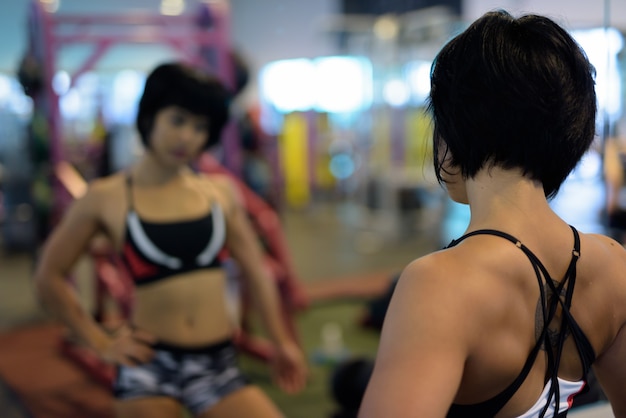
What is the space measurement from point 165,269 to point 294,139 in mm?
8508

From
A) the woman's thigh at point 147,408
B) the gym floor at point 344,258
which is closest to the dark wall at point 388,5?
the gym floor at point 344,258

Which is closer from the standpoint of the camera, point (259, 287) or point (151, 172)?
point (151, 172)

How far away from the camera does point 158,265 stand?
5.89 feet

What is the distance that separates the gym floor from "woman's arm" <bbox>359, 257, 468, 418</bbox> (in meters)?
0.83

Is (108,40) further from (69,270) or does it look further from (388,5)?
(388,5)

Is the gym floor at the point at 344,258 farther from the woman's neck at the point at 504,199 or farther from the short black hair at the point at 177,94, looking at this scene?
the short black hair at the point at 177,94

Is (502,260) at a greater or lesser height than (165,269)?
greater

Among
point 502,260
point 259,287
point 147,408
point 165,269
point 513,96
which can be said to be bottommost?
point 147,408

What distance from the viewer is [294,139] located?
10.2 meters

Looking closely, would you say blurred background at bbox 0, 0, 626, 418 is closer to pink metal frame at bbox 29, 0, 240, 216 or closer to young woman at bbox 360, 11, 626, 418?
pink metal frame at bbox 29, 0, 240, 216

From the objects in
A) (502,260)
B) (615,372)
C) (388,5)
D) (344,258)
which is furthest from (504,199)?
(388,5)

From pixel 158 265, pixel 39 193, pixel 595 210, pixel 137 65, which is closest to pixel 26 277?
pixel 39 193

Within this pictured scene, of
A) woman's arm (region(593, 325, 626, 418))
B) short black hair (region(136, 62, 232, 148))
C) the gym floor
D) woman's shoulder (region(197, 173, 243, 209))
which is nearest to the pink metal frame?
the gym floor

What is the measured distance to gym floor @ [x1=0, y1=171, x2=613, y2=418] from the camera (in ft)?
7.86
